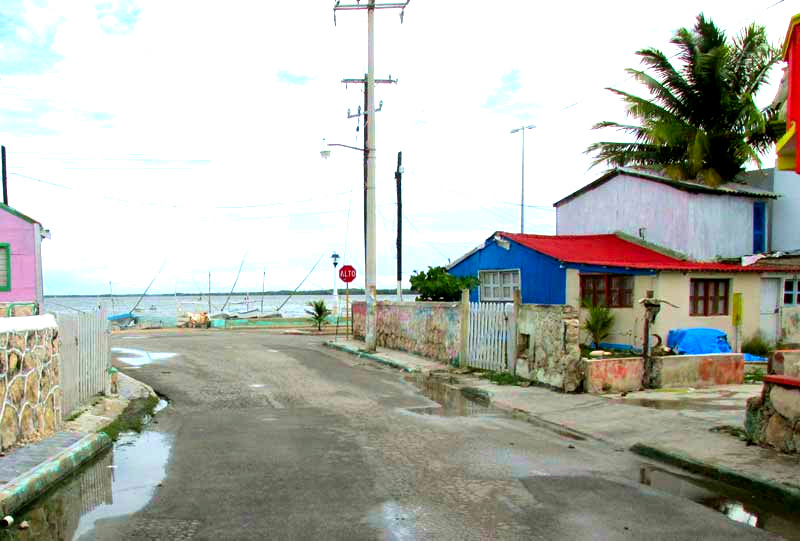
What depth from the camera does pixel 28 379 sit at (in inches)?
315

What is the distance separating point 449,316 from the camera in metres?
18.5

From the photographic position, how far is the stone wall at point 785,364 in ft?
27.5

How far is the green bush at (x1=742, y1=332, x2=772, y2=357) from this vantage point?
20.9 m

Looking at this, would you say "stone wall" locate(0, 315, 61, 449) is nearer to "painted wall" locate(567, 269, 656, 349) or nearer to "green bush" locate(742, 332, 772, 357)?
"painted wall" locate(567, 269, 656, 349)

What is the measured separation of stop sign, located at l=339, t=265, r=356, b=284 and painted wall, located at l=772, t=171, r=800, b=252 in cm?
1591

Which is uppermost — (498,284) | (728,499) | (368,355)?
(498,284)

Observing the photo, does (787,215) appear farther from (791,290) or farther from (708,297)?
(708,297)

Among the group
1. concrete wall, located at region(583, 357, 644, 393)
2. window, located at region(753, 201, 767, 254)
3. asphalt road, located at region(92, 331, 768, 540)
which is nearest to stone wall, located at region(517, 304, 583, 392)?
concrete wall, located at region(583, 357, 644, 393)

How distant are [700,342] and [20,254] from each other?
1778 centimetres

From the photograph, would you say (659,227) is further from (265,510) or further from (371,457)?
(265,510)

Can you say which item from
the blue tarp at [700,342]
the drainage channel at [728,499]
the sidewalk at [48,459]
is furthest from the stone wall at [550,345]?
the sidewalk at [48,459]

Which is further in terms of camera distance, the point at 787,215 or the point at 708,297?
the point at 787,215

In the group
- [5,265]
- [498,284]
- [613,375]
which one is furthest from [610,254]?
[5,265]

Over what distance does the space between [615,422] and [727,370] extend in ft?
17.6
